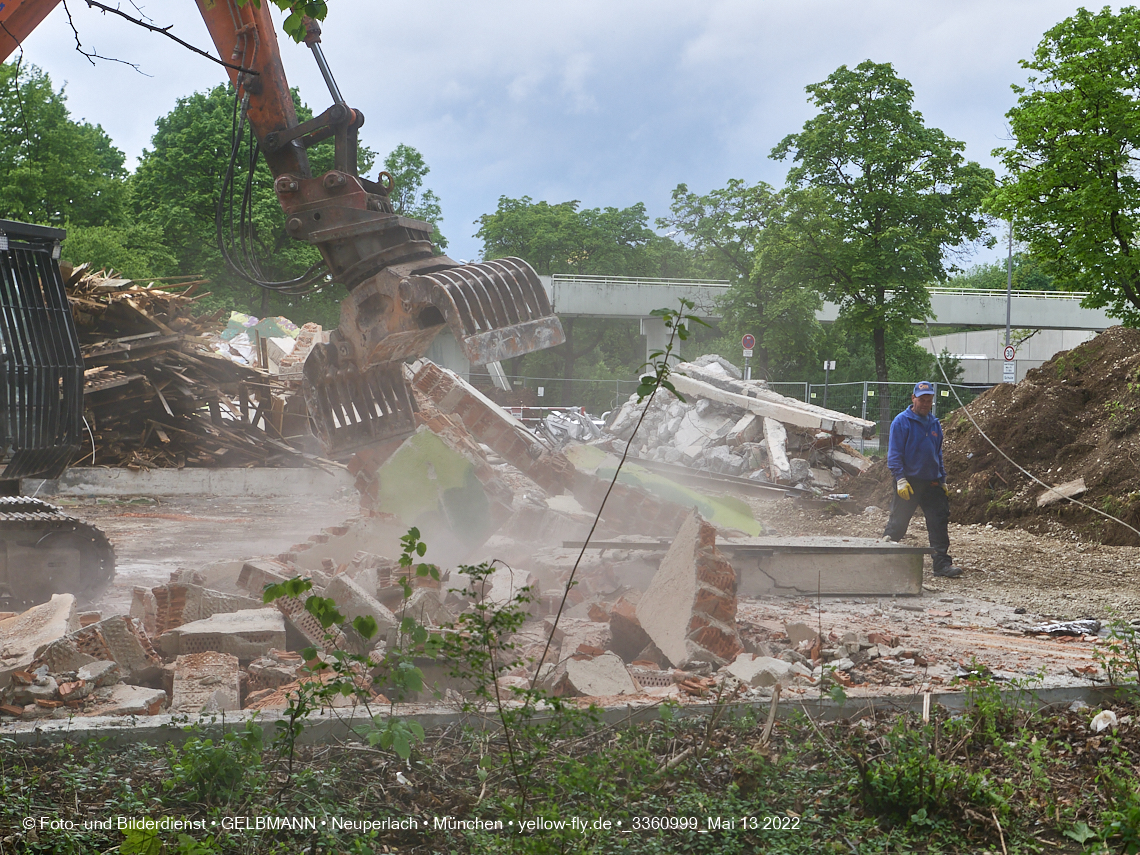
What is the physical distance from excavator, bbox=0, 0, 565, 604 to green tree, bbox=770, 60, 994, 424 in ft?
72.9

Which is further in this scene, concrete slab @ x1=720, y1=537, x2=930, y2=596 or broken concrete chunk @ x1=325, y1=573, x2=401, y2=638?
concrete slab @ x1=720, y1=537, x2=930, y2=596

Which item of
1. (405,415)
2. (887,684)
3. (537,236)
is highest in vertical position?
(537,236)

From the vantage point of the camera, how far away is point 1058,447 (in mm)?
13633

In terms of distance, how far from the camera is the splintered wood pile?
13953mm

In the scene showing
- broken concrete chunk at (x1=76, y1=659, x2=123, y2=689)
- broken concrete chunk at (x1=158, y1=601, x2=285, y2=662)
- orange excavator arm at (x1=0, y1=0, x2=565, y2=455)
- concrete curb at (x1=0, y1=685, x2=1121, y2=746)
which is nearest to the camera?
concrete curb at (x1=0, y1=685, x2=1121, y2=746)

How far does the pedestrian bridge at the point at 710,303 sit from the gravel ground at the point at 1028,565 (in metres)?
22.3

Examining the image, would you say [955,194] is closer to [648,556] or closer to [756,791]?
[648,556]

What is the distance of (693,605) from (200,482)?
35.6 feet

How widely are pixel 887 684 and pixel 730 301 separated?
29.8 metres

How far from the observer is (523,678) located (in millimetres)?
4488

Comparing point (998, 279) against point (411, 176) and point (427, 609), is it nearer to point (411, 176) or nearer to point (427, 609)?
point (411, 176)

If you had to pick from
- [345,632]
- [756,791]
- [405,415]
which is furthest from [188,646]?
[405,415]

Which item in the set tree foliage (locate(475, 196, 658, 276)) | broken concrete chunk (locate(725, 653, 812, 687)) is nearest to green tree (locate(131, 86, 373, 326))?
tree foliage (locate(475, 196, 658, 276))

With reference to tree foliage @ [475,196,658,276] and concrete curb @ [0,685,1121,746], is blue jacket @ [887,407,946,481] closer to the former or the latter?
concrete curb @ [0,685,1121,746]
